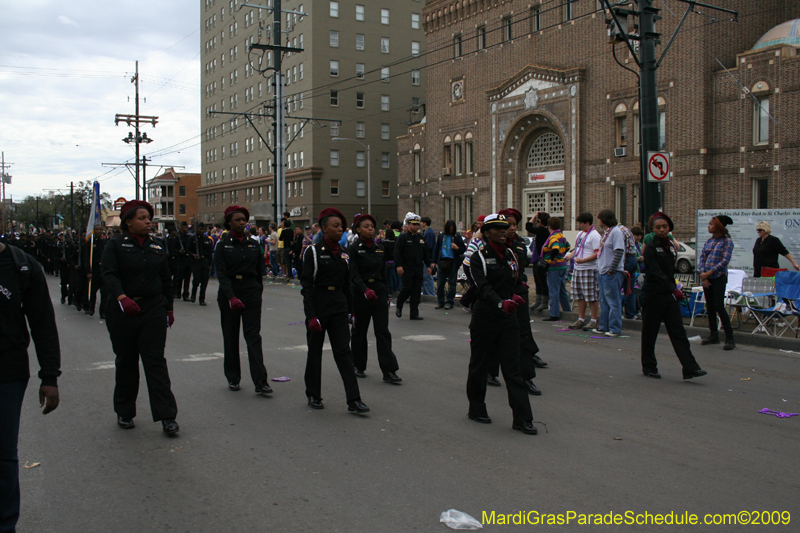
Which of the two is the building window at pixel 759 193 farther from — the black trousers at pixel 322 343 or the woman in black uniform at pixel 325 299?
the black trousers at pixel 322 343

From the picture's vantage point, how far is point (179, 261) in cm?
1744

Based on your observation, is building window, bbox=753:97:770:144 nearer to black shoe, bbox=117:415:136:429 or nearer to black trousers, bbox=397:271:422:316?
black trousers, bbox=397:271:422:316

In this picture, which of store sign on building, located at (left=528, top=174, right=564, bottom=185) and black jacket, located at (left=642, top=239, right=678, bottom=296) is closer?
black jacket, located at (left=642, top=239, right=678, bottom=296)

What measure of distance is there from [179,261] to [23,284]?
14.5 m

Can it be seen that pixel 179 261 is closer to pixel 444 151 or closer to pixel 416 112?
pixel 444 151

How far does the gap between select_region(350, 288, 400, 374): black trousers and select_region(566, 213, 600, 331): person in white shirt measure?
488cm

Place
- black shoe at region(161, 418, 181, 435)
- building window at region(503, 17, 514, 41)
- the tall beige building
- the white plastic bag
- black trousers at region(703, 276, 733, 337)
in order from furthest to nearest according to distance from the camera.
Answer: the tall beige building < building window at region(503, 17, 514, 41) < black trousers at region(703, 276, 733, 337) < black shoe at region(161, 418, 181, 435) < the white plastic bag

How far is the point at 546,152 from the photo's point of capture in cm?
4016

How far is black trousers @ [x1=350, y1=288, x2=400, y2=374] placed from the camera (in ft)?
25.4

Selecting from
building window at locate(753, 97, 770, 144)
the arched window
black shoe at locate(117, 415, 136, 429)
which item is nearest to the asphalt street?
black shoe at locate(117, 415, 136, 429)

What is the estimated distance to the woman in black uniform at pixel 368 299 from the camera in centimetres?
771

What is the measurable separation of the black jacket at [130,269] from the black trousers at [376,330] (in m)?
2.67

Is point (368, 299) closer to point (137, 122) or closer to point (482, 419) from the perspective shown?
point (482, 419)

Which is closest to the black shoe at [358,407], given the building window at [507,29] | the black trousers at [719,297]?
the black trousers at [719,297]
